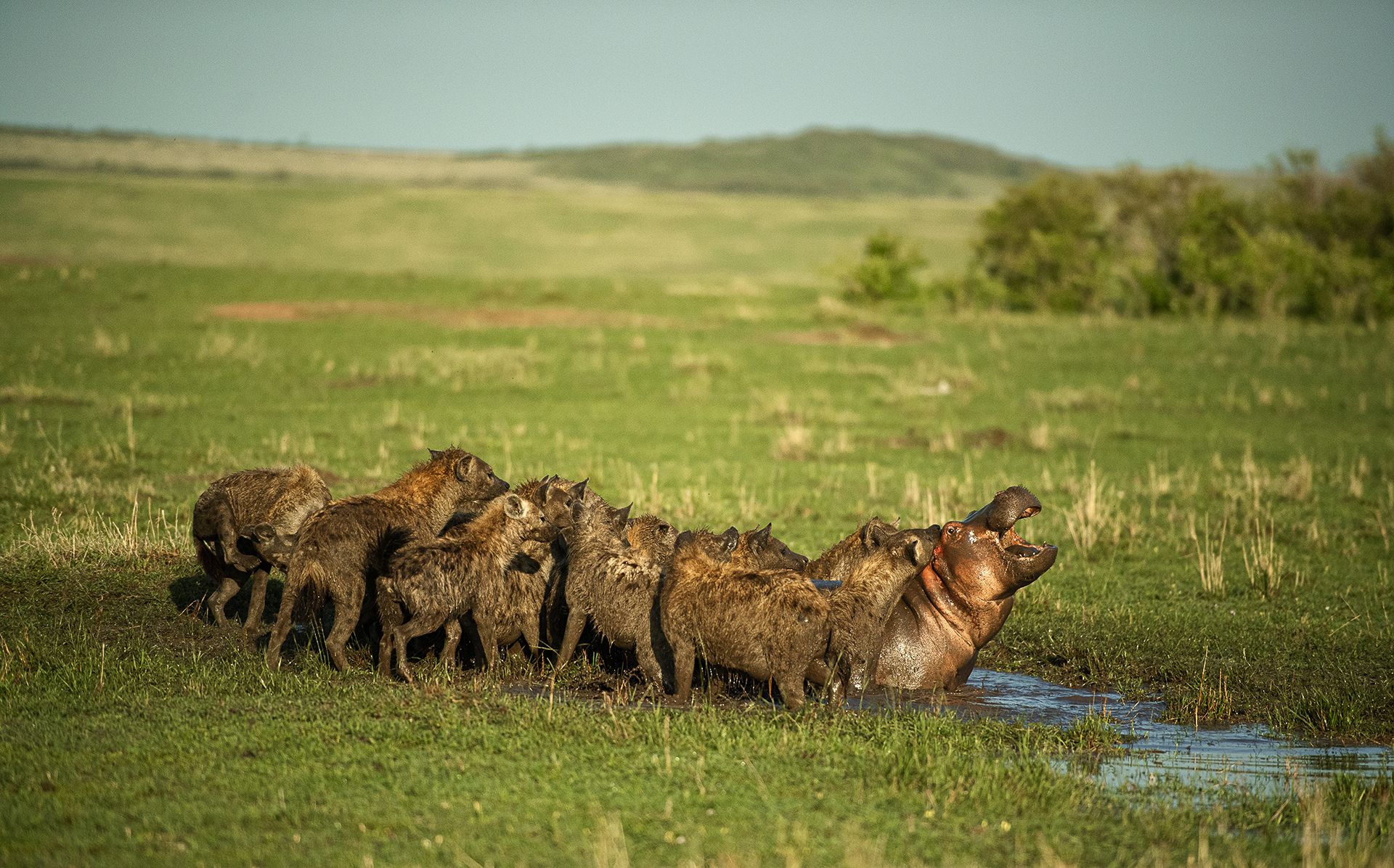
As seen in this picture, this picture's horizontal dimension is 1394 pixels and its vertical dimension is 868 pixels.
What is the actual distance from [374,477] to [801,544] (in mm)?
5408

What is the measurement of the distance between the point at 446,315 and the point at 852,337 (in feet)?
34.1

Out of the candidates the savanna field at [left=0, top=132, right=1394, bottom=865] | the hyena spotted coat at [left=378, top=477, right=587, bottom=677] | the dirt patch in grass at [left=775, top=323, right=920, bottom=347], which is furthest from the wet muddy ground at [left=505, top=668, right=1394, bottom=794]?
the dirt patch in grass at [left=775, top=323, right=920, bottom=347]

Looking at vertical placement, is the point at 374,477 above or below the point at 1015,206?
below

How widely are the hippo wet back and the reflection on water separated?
0.56 ft

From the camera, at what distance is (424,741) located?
22.6 feet

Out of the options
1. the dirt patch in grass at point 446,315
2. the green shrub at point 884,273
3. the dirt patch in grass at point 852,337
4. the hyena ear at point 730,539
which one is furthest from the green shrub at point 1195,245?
the hyena ear at point 730,539

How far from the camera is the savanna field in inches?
236

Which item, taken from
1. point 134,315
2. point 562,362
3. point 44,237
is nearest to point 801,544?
point 562,362

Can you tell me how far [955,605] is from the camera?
825cm

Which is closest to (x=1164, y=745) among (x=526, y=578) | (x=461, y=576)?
(x=526, y=578)

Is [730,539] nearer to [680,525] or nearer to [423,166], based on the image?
[680,525]

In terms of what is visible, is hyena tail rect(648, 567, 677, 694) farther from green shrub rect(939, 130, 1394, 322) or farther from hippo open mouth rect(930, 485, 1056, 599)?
green shrub rect(939, 130, 1394, 322)

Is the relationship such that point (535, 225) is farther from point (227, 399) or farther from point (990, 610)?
point (990, 610)

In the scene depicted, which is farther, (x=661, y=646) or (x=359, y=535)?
(x=661, y=646)
